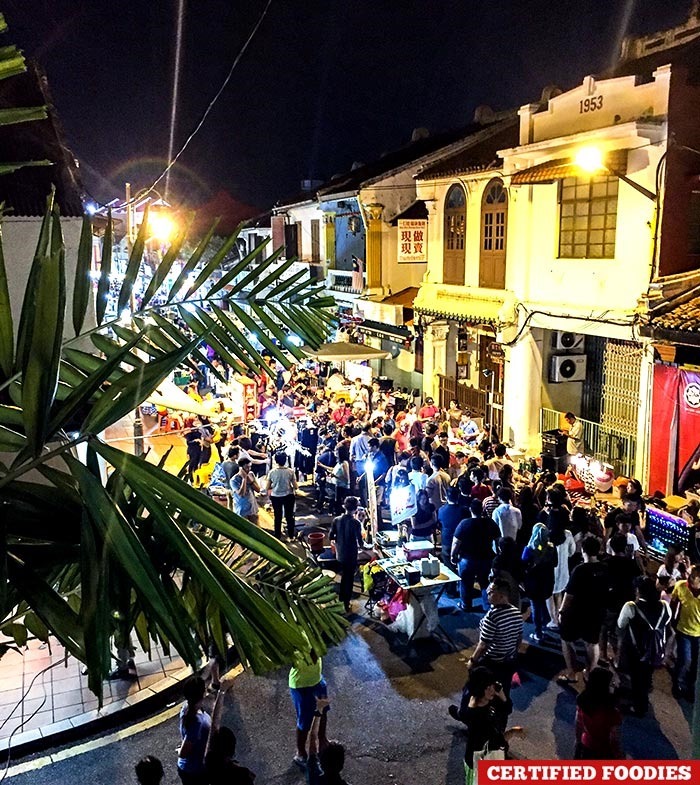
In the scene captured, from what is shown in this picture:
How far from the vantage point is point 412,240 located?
20469 millimetres

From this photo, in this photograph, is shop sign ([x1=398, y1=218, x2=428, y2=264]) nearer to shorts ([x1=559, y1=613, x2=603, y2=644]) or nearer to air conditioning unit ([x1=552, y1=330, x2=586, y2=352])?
air conditioning unit ([x1=552, y1=330, x2=586, y2=352])

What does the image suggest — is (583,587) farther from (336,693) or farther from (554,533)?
(336,693)

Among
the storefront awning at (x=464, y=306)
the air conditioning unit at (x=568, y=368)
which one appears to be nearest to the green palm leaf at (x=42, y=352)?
the storefront awning at (x=464, y=306)

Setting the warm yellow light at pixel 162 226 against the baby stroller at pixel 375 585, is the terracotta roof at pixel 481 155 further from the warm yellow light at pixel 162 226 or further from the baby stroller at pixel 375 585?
the baby stroller at pixel 375 585

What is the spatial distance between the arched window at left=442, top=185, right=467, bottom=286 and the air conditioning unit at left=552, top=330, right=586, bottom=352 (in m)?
3.59

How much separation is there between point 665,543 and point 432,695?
510cm

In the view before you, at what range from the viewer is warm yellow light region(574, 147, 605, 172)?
Answer: 13430mm

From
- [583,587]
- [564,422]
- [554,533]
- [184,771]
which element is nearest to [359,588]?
[554,533]

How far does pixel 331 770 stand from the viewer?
5.05 metres

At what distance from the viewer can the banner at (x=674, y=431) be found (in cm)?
1258

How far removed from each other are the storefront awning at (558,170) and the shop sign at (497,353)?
14.5ft

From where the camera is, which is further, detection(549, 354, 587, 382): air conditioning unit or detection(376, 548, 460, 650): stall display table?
detection(549, 354, 587, 382): air conditioning unit

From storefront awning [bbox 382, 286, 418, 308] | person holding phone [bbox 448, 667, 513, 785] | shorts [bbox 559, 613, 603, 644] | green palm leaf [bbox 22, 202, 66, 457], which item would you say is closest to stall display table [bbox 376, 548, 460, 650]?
shorts [bbox 559, 613, 603, 644]

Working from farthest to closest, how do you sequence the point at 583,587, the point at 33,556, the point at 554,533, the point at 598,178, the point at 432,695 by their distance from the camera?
the point at 598,178, the point at 554,533, the point at 432,695, the point at 583,587, the point at 33,556
